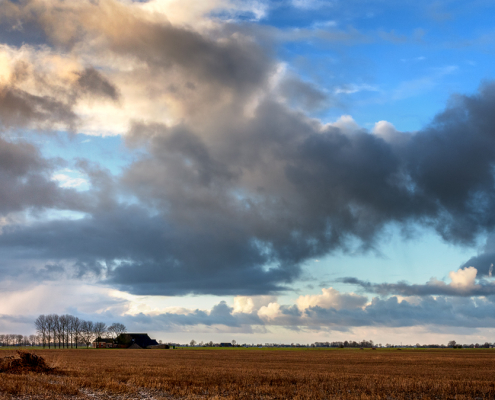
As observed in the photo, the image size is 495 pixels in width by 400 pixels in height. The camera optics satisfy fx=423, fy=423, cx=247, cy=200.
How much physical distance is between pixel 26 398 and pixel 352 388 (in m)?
23.9

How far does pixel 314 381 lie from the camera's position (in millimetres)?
38344

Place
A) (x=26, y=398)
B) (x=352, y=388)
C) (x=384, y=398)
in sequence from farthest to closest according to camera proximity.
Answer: (x=352, y=388) < (x=384, y=398) < (x=26, y=398)

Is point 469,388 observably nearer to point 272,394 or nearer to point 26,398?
point 272,394

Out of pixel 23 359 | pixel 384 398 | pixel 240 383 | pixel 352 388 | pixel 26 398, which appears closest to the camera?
pixel 26 398

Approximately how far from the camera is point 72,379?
37.6 m

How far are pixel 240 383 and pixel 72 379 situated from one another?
590 inches

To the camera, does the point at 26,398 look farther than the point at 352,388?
No

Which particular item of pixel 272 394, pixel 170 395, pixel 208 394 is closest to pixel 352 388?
pixel 272 394

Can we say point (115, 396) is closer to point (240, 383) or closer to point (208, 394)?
point (208, 394)

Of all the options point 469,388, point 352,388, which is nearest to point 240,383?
point 352,388

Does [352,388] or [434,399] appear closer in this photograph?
[434,399]

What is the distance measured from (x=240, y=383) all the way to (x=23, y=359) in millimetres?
23512

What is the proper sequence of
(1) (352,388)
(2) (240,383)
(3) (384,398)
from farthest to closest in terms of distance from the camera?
(2) (240,383) → (1) (352,388) → (3) (384,398)

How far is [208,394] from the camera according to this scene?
31047 mm
